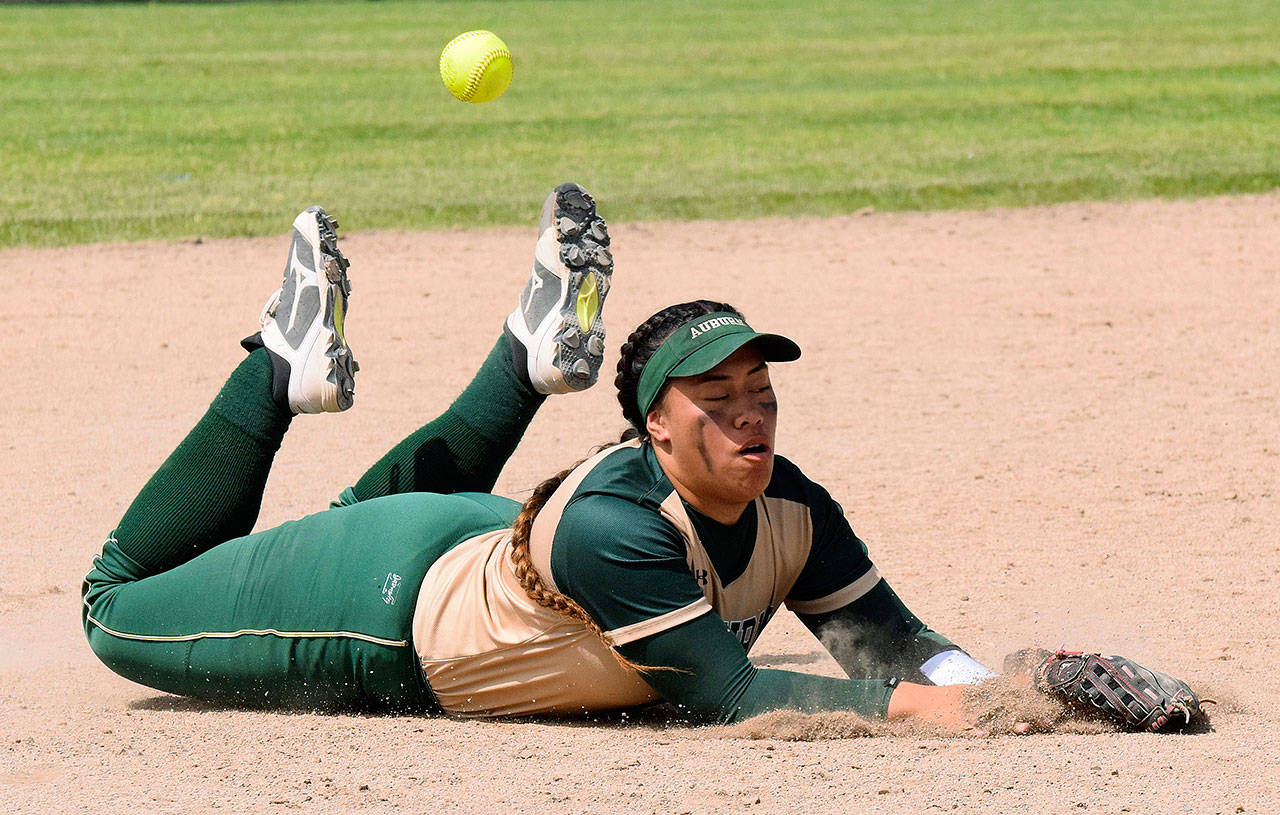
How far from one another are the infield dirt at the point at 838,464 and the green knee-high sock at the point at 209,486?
16.1 inches

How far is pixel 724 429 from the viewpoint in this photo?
3.24m

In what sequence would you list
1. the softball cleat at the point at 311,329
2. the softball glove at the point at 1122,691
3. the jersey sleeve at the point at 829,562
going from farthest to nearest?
the softball cleat at the point at 311,329 → the jersey sleeve at the point at 829,562 → the softball glove at the point at 1122,691

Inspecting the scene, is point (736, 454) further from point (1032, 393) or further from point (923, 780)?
point (1032, 393)

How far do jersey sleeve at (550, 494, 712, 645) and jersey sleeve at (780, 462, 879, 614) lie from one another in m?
0.42

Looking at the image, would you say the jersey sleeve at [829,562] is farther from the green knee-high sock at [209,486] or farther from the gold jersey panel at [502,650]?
the green knee-high sock at [209,486]

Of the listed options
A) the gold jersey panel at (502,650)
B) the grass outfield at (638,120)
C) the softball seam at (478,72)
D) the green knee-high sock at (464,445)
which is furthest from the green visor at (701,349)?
the grass outfield at (638,120)

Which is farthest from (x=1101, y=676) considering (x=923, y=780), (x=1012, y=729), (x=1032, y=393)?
(x=1032, y=393)

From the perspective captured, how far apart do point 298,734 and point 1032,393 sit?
422 centimetres

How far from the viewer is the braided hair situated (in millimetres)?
3328

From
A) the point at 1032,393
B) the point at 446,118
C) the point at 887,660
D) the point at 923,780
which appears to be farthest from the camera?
the point at 446,118

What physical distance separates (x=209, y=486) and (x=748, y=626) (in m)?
1.37

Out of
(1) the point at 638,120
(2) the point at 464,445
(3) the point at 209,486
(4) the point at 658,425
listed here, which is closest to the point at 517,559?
(4) the point at 658,425

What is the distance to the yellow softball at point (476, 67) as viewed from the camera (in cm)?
729

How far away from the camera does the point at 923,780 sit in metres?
3.12
